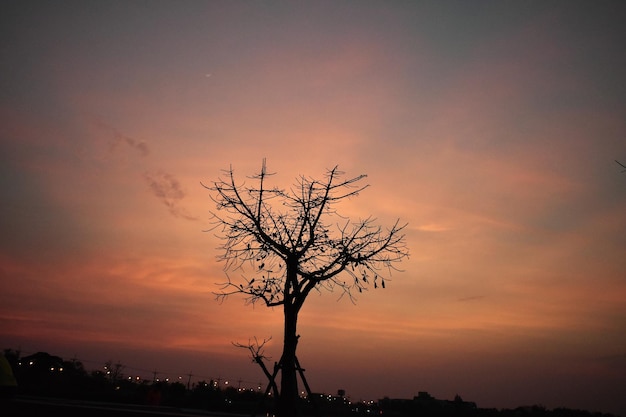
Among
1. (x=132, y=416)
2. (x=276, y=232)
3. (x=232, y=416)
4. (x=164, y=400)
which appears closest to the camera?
(x=132, y=416)

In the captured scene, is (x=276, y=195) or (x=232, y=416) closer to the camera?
(x=276, y=195)

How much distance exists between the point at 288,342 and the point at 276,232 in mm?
2723

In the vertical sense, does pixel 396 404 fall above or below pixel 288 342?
below

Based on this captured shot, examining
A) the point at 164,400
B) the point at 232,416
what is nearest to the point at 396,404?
the point at 164,400

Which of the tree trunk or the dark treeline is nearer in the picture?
the tree trunk

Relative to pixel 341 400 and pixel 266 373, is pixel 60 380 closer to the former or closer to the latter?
pixel 341 400

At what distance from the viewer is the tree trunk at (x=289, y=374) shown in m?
11.4

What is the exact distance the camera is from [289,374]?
11523mm

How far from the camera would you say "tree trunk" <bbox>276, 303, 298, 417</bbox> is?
37.6 feet

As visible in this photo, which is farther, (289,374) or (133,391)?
(133,391)

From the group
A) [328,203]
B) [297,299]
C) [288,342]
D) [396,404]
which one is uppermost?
[328,203]

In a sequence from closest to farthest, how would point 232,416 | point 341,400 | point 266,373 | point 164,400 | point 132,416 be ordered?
point 132,416 → point 266,373 → point 232,416 → point 164,400 → point 341,400

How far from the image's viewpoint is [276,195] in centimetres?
1296

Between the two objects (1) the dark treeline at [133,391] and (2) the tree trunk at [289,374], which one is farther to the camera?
(1) the dark treeline at [133,391]
